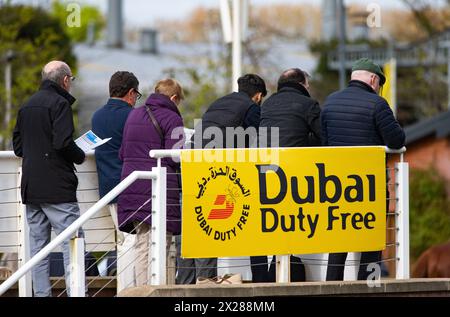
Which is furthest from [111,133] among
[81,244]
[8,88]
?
[8,88]

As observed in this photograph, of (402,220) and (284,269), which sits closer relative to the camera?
(284,269)

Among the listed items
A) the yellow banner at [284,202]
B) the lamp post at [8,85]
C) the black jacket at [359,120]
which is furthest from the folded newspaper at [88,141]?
the lamp post at [8,85]

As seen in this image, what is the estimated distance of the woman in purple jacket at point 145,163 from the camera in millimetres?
11117

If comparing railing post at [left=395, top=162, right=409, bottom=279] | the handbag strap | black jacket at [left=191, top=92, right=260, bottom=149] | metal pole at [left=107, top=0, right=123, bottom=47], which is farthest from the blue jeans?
metal pole at [left=107, top=0, right=123, bottom=47]

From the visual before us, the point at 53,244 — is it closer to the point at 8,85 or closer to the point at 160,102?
the point at 160,102

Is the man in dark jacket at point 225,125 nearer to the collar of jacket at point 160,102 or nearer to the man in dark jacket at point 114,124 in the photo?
the collar of jacket at point 160,102

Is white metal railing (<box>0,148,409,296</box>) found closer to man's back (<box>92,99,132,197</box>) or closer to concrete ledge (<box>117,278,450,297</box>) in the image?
concrete ledge (<box>117,278,450,297</box>)

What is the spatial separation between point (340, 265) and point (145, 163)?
73.5 inches

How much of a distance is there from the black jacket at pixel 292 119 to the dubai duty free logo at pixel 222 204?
0.76 meters

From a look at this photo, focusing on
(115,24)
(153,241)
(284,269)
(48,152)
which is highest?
(115,24)

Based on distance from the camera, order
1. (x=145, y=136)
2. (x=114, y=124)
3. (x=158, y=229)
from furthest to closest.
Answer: (x=114, y=124) < (x=145, y=136) < (x=158, y=229)

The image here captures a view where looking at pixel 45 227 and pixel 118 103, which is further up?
pixel 118 103

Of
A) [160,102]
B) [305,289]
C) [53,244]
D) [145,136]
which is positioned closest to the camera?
[53,244]

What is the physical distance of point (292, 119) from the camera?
11742 millimetres
